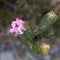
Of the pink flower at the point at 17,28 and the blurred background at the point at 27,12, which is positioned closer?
the pink flower at the point at 17,28

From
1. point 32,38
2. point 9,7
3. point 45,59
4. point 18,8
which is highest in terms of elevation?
point 9,7

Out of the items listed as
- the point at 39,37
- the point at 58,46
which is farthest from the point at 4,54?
the point at 39,37

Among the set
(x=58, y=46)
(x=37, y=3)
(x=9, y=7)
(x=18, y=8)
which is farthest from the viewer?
(x=58, y=46)

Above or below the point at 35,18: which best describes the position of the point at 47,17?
below

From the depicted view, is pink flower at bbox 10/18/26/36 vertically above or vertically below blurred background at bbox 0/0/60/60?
below

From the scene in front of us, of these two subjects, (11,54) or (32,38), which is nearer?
(32,38)

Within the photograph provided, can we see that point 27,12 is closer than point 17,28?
No

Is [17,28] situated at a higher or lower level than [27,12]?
lower

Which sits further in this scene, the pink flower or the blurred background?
the blurred background

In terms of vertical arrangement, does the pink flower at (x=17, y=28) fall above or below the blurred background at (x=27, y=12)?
below

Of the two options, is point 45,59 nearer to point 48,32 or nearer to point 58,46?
point 58,46

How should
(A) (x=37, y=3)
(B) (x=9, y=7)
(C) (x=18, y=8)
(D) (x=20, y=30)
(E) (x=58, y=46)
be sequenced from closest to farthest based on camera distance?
(D) (x=20, y=30), (A) (x=37, y=3), (C) (x=18, y=8), (B) (x=9, y=7), (E) (x=58, y=46)
